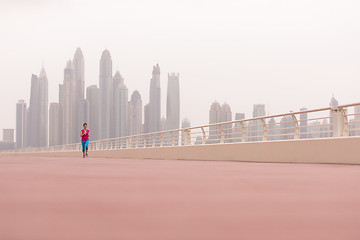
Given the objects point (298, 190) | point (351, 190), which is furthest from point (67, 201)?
point (351, 190)

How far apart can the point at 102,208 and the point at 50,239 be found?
1.18 m

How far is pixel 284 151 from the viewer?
13.1 meters

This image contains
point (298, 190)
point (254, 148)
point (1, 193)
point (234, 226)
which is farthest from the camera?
point (254, 148)

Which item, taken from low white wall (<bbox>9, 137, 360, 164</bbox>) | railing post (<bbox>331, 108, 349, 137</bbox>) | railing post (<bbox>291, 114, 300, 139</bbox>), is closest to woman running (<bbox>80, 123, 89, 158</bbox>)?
low white wall (<bbox>9, 137, 360, 164</bbox>)

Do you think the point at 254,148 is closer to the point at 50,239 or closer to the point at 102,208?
the point at 102,208

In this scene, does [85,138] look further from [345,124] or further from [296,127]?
[345,124]

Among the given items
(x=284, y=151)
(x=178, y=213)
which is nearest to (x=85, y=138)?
(x=284, y=151)

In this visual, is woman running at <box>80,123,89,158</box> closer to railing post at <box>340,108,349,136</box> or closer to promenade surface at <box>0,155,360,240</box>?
railing post at <box>340,108,349,136</box>

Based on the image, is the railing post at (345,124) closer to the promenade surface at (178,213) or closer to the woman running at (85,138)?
the promenade surface at (178,213)

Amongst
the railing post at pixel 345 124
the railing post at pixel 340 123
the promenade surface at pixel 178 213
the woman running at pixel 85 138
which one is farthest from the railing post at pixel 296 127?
the woman running at pixel 85 138

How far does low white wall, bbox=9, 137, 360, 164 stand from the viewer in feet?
36.3

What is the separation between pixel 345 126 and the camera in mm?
11484

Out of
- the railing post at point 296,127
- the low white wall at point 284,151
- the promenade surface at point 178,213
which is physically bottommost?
the promenade surface at point 178,213

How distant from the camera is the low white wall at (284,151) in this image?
11.1 metres
